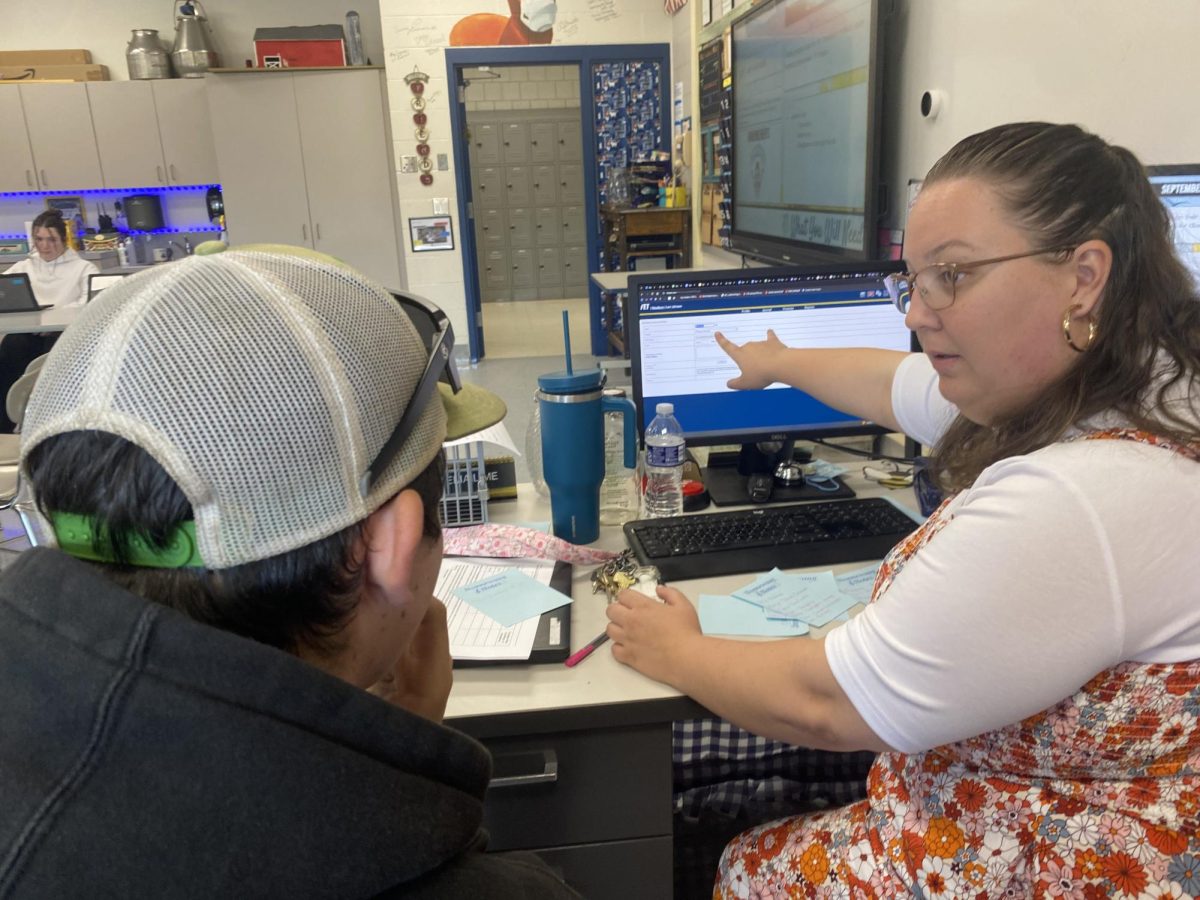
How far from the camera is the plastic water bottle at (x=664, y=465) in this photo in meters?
1.48

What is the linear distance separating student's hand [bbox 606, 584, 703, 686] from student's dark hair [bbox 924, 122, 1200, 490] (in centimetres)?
45

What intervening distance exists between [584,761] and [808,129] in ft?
7.28

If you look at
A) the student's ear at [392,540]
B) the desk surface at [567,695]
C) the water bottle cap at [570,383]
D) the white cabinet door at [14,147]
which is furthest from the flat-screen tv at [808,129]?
the white cabinet door at [14,147]

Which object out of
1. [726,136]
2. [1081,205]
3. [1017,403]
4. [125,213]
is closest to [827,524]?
[1017,403]

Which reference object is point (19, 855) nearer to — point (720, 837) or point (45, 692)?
point (45, 692)

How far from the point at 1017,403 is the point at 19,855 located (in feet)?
3.03

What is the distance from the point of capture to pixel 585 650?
3.62 feet

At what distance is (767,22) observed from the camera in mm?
2930

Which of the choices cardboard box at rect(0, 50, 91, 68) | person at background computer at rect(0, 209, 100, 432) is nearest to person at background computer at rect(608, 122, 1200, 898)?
person at background computer at rect(0, 209, 100, 432)

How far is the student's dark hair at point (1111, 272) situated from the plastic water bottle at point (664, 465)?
71cm

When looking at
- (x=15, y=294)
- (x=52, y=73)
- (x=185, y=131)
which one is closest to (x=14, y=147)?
(x=52, y=73)

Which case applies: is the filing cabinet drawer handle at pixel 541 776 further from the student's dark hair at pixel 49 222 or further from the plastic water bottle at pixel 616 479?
the student's dark hair at pixel 49 222

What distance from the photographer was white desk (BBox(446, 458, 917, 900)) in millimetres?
1004

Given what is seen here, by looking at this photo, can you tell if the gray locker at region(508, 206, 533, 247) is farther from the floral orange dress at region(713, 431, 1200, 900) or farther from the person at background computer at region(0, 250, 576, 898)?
the person at background computer at region(0, 250, 576, 898)
